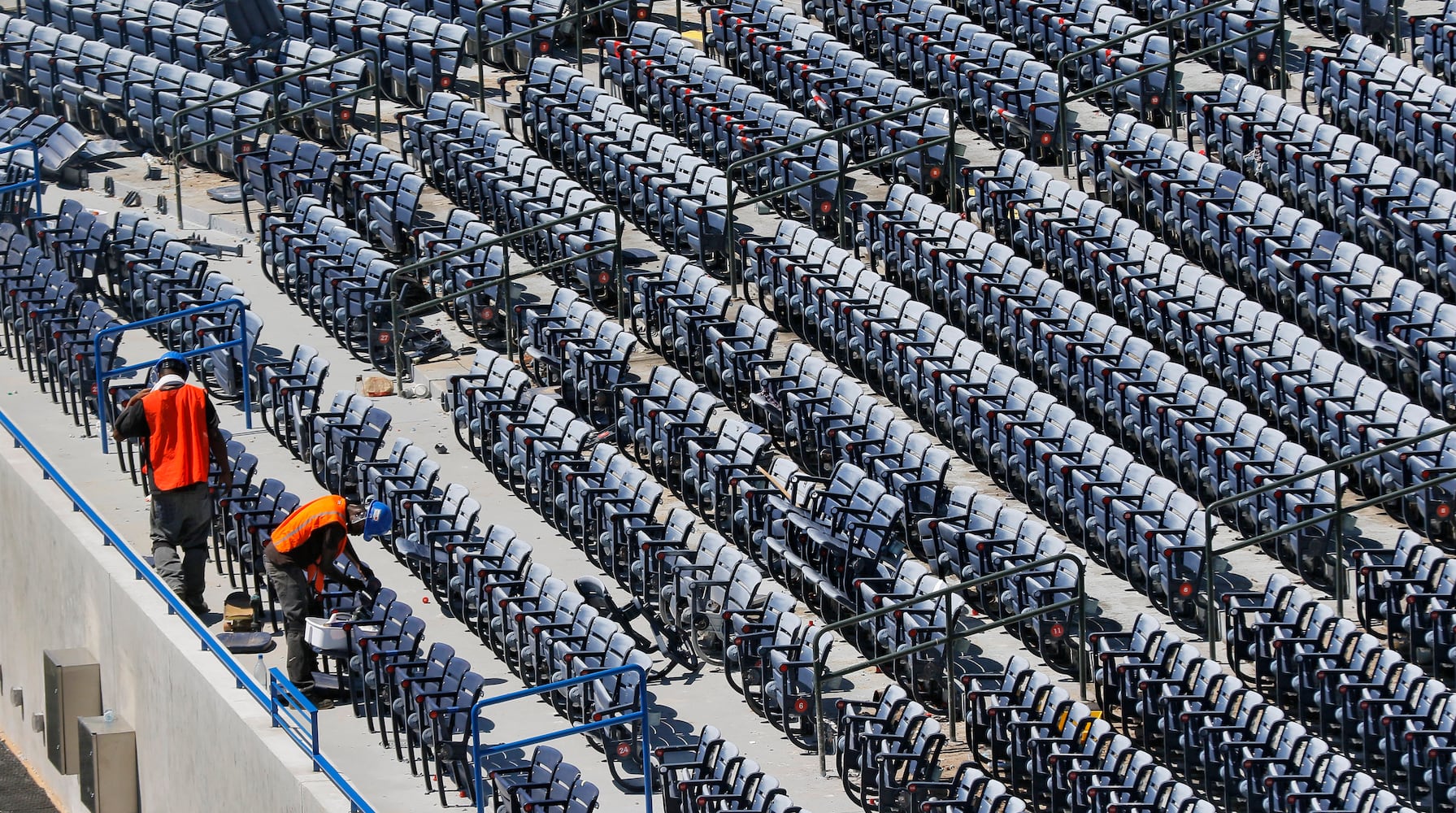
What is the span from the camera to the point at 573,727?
1730 centimetres

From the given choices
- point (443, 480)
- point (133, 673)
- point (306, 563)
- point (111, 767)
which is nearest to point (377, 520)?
point (306, 563)

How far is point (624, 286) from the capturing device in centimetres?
2345

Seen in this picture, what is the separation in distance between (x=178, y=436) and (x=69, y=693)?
217cm

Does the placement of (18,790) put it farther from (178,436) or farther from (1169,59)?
(1169,59)

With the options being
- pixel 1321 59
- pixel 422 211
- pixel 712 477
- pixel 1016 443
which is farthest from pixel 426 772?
pixel 1321 59

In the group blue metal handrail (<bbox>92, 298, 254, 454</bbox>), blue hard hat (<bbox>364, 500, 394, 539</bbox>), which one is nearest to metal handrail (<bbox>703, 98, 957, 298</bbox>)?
blue metal handrail (<bbox>92, 298, 254, 454</bbox>)

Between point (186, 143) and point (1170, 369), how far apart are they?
1117 centimetres

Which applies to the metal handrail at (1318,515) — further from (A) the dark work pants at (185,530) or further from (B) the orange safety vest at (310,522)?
(A) the dark work pants at (185,530)

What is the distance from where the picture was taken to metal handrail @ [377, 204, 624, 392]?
22734mm

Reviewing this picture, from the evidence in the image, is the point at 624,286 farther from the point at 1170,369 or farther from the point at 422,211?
the point at 1170,369

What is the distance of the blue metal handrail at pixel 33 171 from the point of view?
25.7 m

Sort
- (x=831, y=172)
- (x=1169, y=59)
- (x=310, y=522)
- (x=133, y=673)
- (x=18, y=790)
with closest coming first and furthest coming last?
(x=310, y=522) → (x=133, y=673) → (x=18, y=790) → (x=831, y=172) → (x=1169, y=59)

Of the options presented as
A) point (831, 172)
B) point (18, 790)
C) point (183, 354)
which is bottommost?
point (18, 790)

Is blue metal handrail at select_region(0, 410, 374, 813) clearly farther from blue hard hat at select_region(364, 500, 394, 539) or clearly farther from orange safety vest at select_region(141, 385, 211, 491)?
blue hard hat at select_region(364, 500, 394, 539)
